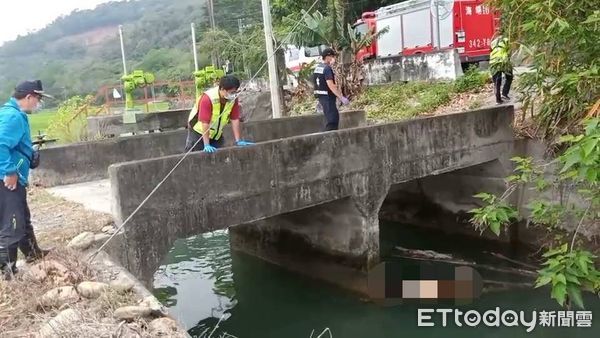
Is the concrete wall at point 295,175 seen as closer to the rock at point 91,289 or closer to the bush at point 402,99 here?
the rock at point 91,289

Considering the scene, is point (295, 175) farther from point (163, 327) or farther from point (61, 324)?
point (61, 324)

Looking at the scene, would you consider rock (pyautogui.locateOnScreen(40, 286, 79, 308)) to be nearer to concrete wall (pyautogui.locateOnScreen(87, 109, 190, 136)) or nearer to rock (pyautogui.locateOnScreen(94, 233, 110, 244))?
rock (pyautogui.locateOnScreen(94, 233, 110, 244))

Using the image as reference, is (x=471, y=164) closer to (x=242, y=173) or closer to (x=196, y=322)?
(x=242, y=173)

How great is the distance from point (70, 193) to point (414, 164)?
528 cm

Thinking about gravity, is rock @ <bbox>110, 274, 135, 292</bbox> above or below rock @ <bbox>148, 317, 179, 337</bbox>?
above

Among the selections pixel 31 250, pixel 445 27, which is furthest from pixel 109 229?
pixel 445 27

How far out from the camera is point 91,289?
4355mm

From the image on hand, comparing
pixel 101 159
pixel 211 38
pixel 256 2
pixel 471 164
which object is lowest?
pixel 471 164

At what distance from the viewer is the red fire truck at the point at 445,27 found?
1612cm

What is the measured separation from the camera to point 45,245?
547 cm

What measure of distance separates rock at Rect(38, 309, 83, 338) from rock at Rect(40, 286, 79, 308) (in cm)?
25

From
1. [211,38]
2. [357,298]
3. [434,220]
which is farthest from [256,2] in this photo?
[357,298]

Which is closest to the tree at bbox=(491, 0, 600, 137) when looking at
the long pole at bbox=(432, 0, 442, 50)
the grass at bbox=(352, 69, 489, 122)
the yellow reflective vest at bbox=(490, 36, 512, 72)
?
the yellow reflective vest at bbox=(490, 36, 512, 72)

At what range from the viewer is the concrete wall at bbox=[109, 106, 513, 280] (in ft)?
19.3
